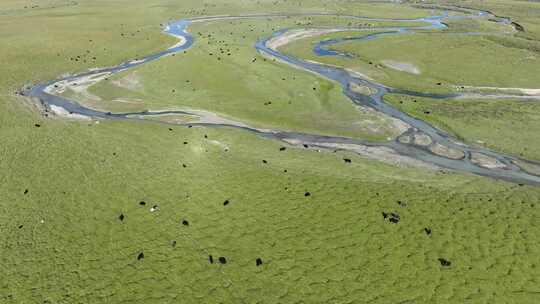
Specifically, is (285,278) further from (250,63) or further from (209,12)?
(209,12)

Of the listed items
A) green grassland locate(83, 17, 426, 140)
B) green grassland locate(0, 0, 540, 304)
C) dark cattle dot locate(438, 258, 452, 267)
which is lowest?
dark cattle dot locate(438, 258, 452, 267)

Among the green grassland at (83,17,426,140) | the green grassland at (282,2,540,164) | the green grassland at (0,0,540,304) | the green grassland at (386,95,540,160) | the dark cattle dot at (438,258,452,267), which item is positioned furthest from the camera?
the green grassland at (83,17,426,140)

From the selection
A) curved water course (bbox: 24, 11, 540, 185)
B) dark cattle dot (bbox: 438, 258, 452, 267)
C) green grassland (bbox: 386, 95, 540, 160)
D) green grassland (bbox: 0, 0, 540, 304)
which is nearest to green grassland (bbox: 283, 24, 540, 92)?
curved water course (bbox: 24, 11, 540, 185)

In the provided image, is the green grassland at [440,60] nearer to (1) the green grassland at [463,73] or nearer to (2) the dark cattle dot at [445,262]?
(1) the green grassland at [463,73]

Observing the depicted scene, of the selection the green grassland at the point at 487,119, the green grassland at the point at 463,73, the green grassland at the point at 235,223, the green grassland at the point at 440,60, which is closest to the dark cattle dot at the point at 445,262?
the green grassland at the point at 235,223

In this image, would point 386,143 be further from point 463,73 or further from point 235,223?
point 463,73

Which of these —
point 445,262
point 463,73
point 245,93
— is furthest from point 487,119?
point 245,93

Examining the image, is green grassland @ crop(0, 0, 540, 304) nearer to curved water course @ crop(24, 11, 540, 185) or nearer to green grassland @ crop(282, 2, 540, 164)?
curved water course @ crop(24, 11, 540, 185)

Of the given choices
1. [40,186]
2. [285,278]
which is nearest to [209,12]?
[40,186]
